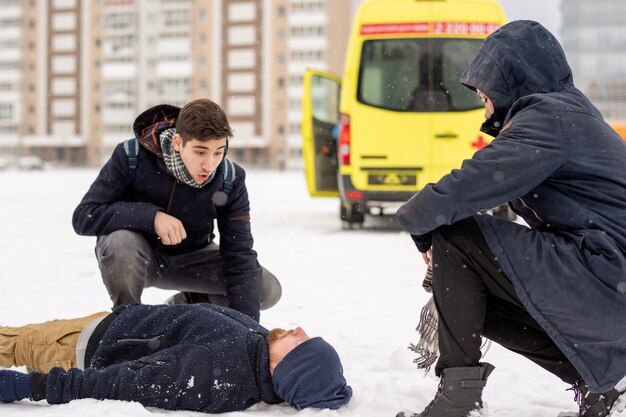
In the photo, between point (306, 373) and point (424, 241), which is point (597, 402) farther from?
point (306, 373)

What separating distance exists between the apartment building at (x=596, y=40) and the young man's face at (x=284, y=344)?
92.4m

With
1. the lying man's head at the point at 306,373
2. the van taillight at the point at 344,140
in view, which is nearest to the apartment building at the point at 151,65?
the van taillight at the point at 344,140

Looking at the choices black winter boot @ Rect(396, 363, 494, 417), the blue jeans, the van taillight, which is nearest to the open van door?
the van taillight

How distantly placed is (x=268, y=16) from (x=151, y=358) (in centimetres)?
6860

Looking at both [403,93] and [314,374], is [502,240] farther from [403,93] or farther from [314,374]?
[403,93]

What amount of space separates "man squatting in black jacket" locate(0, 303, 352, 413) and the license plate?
635 centimetres

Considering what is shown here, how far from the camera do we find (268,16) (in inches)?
2685

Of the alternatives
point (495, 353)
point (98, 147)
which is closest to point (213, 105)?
point (495, 353)

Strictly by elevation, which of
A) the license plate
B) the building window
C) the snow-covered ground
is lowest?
the building window

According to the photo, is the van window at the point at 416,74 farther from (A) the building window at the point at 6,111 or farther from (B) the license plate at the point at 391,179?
(A) the building window at the point at 6,111

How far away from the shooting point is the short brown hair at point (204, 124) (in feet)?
10.0

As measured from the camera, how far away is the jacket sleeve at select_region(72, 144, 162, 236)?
330 cm

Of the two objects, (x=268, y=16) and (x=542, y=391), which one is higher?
(x=268, y=16)

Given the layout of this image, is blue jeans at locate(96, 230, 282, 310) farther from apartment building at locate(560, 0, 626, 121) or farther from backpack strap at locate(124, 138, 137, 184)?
apartment building at locate(560, 0, 626, 121)
